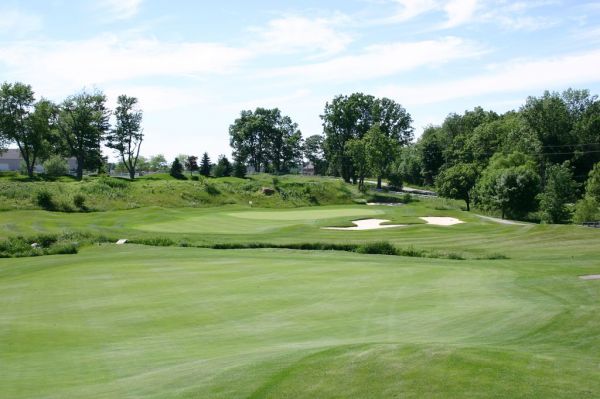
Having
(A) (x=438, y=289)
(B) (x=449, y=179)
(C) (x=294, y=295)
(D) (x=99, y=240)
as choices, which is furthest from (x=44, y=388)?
(B) (x=449, y=179)

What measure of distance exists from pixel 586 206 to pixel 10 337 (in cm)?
6610

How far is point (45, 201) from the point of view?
61812 millimetres

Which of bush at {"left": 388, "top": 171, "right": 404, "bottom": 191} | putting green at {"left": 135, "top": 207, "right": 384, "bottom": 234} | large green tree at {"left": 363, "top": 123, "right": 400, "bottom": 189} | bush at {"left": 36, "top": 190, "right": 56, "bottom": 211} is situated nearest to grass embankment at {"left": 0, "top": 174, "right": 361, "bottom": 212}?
bush at {"left": 36, "top": 190, "right": 56, "bottom": 211}

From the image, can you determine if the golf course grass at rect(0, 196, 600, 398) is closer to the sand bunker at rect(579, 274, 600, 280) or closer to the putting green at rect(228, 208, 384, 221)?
the sand bunker at rect(579, 274, 600, 280)

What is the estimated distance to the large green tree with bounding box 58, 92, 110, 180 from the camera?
103 metres

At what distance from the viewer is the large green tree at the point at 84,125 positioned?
339 ft

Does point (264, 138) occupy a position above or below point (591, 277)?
above

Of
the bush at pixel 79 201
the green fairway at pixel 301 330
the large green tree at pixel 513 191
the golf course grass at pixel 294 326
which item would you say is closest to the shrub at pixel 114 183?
the bush at pixel 79 201

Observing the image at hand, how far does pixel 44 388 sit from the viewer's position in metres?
10.4

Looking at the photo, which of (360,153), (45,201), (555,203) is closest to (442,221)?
(555,203)

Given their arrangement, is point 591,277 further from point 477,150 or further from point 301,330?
point 477,150

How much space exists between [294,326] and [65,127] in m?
102

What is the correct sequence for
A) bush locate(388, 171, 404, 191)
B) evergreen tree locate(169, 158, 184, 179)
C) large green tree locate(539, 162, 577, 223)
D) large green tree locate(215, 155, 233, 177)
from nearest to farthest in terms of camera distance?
1. large green tree locate(539, 162, 577, 223)
2. evergreen tree locate(169, 158, 184, 179)
3. large green tree locate(215, 155, 233, 177)
4. bush locate(388, 171, 404, 191)

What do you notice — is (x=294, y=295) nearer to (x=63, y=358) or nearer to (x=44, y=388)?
(x=63, y=358)
